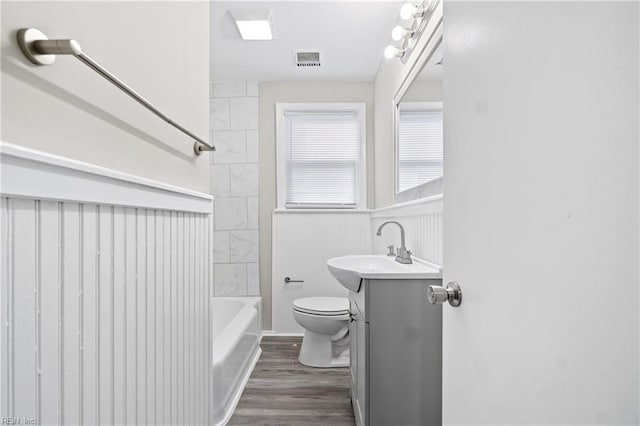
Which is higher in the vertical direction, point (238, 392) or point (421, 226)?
point (421, 226)

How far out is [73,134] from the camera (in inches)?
26.4

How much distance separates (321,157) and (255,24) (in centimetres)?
133

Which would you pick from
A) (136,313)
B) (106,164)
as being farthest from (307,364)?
(106,164)

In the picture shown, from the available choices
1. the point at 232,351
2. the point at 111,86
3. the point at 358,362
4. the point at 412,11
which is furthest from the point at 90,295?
the point at 412,11

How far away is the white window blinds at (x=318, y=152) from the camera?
341 centimetres

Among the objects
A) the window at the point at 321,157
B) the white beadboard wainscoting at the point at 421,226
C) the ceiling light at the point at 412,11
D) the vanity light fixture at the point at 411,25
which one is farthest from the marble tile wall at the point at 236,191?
the ceiling light at the point at 412,11

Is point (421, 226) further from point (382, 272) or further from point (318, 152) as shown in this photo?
point (318, 152)

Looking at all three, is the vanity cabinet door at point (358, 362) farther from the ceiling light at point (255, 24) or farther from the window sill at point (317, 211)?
the ceiling light at point (255, 24)

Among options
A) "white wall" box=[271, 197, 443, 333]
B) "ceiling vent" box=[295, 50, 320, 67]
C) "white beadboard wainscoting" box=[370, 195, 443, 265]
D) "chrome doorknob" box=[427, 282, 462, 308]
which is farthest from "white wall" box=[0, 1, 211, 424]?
"white wall" box=[271, 197, 443, 333]

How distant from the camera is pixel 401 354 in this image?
1.44 meters

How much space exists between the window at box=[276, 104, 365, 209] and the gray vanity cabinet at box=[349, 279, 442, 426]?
1.99m

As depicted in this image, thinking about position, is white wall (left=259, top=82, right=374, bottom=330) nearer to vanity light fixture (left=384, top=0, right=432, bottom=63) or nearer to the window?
the window

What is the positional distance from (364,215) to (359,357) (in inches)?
73.2

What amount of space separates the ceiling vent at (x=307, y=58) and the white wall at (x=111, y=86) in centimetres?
162
